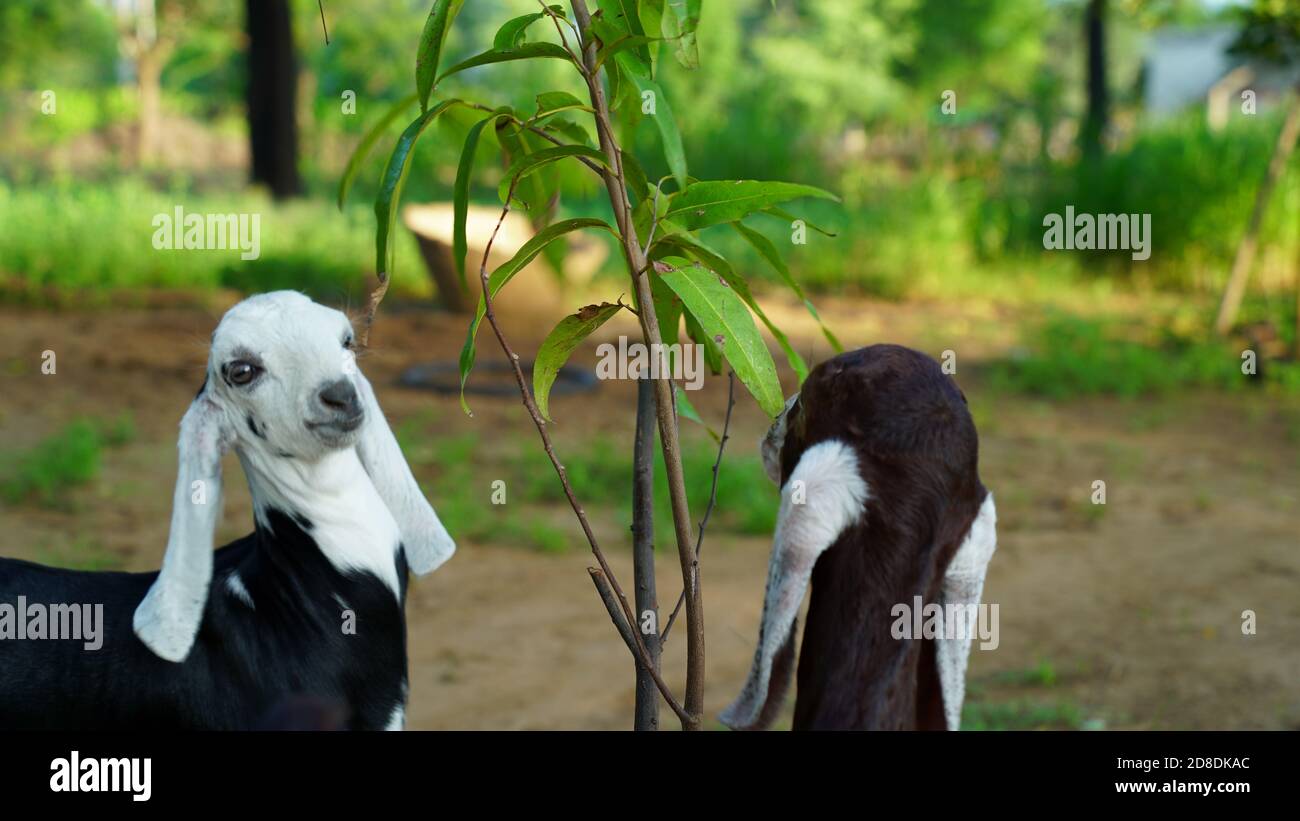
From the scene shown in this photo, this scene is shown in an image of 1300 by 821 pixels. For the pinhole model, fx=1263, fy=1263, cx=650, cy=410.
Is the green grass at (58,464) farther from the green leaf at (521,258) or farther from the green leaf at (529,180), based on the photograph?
the green leaf at (521,258)

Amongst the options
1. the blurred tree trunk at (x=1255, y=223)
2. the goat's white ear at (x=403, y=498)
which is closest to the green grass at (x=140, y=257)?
the blurred tree trunk at (x=1255, y=223)

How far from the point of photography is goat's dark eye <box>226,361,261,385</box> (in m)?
2.00

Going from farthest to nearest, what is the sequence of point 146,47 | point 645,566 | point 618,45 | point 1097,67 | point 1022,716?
point 146,47 → point 1097,67 → point 1022,716 → point 645,566 → point 618,45

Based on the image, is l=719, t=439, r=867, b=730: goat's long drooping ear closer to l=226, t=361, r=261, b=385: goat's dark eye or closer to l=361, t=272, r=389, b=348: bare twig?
l=361, t=272, r=389, b=348: bare twig

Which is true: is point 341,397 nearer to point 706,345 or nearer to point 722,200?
point 706,345

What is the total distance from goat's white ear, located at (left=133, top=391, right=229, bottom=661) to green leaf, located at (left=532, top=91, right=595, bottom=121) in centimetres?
76

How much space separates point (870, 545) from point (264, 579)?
101 cm

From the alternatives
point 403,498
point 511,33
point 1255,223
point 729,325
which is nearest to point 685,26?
point 511,33

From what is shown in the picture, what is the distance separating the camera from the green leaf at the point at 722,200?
1.65 m

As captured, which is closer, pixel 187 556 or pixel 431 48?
pixel 431 48

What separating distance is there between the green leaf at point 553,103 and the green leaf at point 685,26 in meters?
0.17

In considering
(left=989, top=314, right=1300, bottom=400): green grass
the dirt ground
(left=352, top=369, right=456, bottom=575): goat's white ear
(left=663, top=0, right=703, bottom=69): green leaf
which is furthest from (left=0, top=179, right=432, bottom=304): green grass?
(left=663, top=0, right=703, bottom=69): green leaf

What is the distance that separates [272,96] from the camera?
10922 mm
